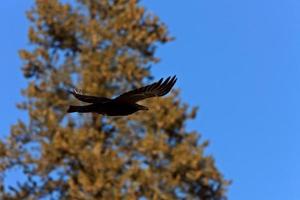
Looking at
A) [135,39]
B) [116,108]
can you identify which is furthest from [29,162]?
[116,108]

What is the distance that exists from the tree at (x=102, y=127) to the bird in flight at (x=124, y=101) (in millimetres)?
10135

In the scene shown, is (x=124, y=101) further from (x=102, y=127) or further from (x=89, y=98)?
(x=102, y=127)

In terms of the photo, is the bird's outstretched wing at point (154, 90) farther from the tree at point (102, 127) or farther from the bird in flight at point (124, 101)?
the tree at point (102, 127)

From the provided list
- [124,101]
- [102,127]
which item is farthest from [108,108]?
[102,127]

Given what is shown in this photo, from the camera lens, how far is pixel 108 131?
15.6 meters

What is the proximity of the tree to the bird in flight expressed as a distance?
10.1 meters

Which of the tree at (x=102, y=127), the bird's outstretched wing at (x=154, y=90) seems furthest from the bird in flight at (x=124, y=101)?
the tree at (x=102, y=127)

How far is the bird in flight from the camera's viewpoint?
4121mm

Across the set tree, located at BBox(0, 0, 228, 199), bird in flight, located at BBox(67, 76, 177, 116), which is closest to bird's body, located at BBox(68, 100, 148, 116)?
bird in flight, located at BBox(67, 76, 177, 116)

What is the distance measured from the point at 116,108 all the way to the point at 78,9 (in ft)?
44.6

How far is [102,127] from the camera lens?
15.7 metres

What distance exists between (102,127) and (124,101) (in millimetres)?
11522

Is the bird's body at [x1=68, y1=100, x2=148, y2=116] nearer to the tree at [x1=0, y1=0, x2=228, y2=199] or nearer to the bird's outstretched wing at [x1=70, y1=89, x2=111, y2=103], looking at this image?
the bird's outstretched wing at [x1=70, y1=89, x2=111, y2=103]

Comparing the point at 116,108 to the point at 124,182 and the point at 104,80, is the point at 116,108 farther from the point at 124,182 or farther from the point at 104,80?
the point at 104,80
